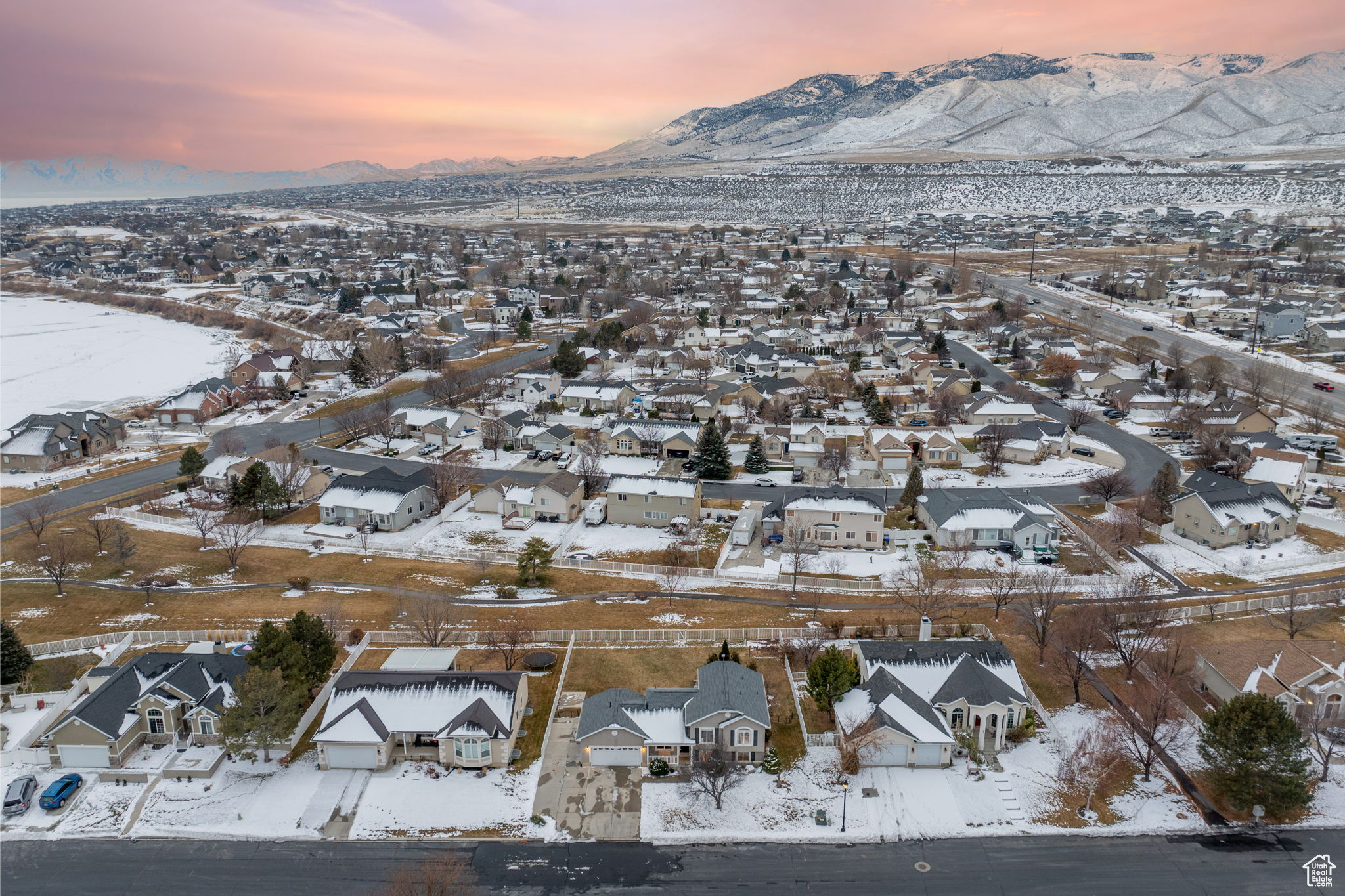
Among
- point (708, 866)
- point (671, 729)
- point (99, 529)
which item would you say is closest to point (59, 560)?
point (99, 529)

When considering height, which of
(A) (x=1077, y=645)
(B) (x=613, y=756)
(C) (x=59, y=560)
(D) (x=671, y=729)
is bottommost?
(B) (x=613, y=756)

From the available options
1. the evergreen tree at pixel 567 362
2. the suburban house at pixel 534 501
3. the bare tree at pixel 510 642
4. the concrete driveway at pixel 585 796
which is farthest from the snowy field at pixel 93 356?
the concrete driveway at pixel 585 796

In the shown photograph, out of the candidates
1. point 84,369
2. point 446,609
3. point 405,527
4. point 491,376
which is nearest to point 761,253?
point 491,376

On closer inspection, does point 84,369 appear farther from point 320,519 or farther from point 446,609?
point 446,609

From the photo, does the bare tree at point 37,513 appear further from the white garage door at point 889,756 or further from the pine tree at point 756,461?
the white garage door at point 889,756

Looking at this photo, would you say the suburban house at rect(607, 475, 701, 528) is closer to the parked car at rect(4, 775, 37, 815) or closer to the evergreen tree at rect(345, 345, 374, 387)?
the parked car at rect(4, 775, 37, 815)

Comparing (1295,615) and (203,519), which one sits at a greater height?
(203,519)

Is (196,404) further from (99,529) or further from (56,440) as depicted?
(99,529)
